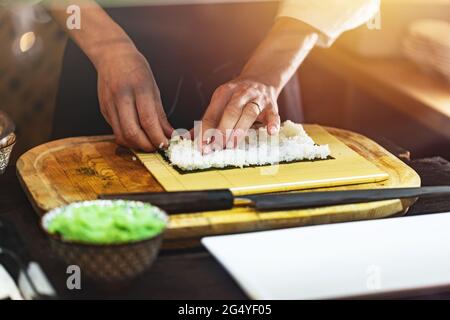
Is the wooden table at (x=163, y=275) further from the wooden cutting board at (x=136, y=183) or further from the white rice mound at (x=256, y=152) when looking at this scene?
the white rice mound at (x=256, y=152)

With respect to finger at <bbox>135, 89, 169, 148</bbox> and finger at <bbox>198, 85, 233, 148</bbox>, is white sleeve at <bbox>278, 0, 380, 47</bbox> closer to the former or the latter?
Result: finger at <bbox>198, 85, 233, 148</bbox>

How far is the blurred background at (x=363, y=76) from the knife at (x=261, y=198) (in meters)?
0.62

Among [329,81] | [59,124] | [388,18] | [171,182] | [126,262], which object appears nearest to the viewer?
[126,262]

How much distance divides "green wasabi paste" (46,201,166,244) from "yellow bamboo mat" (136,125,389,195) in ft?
0.65

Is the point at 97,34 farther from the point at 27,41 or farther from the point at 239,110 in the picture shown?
the point at 27,41

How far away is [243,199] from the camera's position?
0.99 m

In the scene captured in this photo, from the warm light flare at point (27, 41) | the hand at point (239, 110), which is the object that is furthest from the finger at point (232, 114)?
the warm light flare at point (27, 41)

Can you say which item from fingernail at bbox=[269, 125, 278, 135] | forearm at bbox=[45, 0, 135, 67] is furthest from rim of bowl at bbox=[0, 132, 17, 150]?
fingernail at bbox=[269, 125, 278, 135]

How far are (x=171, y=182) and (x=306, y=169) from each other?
0.21 m

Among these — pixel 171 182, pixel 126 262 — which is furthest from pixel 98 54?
pixel 126 262

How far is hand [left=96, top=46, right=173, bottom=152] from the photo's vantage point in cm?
120

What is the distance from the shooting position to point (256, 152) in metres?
1.16

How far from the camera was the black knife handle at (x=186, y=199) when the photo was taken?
0.93 meters

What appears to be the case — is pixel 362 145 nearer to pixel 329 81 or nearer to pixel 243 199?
pixel 243 199
